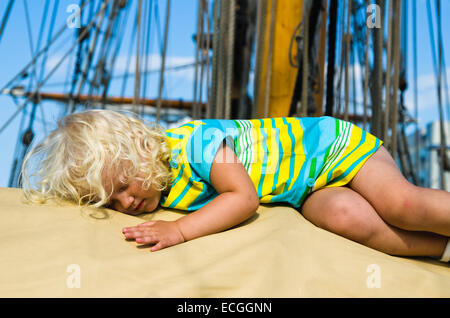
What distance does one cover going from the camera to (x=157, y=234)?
936mm

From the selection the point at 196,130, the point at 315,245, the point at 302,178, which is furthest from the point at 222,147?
the point at 315,245

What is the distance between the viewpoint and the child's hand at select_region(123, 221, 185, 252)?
918 mm

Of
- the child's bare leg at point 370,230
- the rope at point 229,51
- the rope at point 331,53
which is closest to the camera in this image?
the child's bare leg at point 370,230

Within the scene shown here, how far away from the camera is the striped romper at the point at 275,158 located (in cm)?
116

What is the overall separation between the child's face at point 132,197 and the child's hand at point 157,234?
0.45 ft

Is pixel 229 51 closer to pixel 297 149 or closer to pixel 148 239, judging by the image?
pixel 297 149

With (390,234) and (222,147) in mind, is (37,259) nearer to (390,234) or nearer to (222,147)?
(222,147)

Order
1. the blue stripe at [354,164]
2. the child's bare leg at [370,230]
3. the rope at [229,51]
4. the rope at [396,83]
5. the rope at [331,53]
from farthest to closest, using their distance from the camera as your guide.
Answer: the rope at [229,51], the rope at [331,53], the rope at [396,83], the blue stripe at [354,164], the child's bare leg at [370,230]

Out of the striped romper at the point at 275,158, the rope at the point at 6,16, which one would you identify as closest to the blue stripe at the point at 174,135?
the striped romper at the point at 275,158

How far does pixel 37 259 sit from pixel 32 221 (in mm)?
199

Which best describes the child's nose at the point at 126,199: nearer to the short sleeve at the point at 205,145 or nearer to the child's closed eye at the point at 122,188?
the child's closed eye at the point at 122,188

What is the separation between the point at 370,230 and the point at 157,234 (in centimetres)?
50

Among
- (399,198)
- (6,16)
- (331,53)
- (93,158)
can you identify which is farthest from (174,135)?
(6,16)

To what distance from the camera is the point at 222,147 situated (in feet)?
3.65
